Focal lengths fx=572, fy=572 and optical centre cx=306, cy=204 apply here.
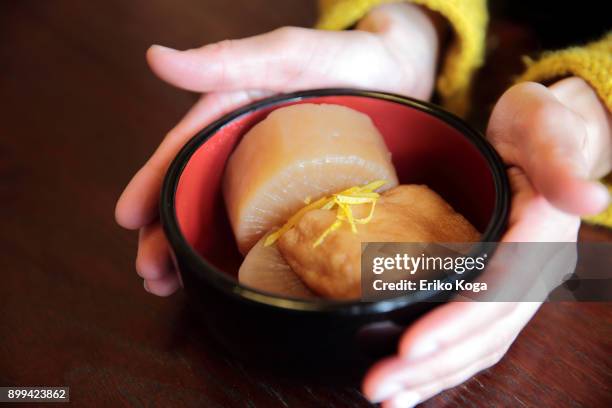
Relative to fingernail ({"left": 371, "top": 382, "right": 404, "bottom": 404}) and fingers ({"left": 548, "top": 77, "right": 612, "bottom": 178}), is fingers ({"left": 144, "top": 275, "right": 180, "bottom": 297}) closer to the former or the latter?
fingernail ({"left": 371, "top": 382, "right": 404, "bottom": 404})

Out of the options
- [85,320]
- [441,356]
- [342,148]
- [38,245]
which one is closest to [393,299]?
[441,356]

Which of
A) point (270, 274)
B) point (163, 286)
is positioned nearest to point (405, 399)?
point (270, 274)

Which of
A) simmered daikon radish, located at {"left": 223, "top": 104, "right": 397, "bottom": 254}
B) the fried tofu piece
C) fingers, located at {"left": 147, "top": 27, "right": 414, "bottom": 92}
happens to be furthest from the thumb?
the fried tofu piece

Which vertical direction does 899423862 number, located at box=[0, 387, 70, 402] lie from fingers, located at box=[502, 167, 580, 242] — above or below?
below

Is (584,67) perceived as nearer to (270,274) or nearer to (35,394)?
(270,274)

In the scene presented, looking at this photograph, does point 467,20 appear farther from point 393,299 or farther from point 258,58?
point 393,299
